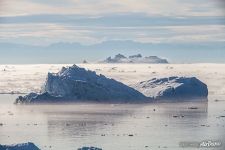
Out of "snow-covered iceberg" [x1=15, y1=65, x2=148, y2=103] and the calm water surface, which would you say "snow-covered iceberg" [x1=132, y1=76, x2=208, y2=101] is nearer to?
the calm water surface

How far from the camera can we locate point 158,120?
2178 centimetres

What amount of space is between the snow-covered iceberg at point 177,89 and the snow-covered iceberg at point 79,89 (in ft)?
5.98

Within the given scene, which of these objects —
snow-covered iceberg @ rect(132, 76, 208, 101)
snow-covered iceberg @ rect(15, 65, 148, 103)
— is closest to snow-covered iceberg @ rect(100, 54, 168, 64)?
snow-covered iceberg @ rect(132, 76, 208, 101)

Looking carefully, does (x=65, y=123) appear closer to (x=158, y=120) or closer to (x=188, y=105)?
(x=158, y=120)

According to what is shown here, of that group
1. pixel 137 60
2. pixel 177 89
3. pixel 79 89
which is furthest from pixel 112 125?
pixel 137 60

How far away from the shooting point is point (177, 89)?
89.3ft

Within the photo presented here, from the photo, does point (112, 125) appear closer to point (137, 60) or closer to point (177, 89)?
point (177, 89)

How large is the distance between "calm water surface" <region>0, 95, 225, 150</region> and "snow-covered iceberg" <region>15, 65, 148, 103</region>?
545mm

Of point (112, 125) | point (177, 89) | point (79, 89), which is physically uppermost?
point (79, 89)

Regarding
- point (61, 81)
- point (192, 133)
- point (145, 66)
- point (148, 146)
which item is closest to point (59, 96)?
point (61, 81)

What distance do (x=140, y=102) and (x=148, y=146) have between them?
14.0 meters

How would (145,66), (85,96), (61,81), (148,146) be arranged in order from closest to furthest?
(148,146)
(61,81)
(85,96)
(145,66)

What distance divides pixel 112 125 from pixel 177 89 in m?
7.61

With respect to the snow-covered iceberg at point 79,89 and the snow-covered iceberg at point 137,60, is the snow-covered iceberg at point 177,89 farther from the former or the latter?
the snow-covered iceberg at point 137,60
